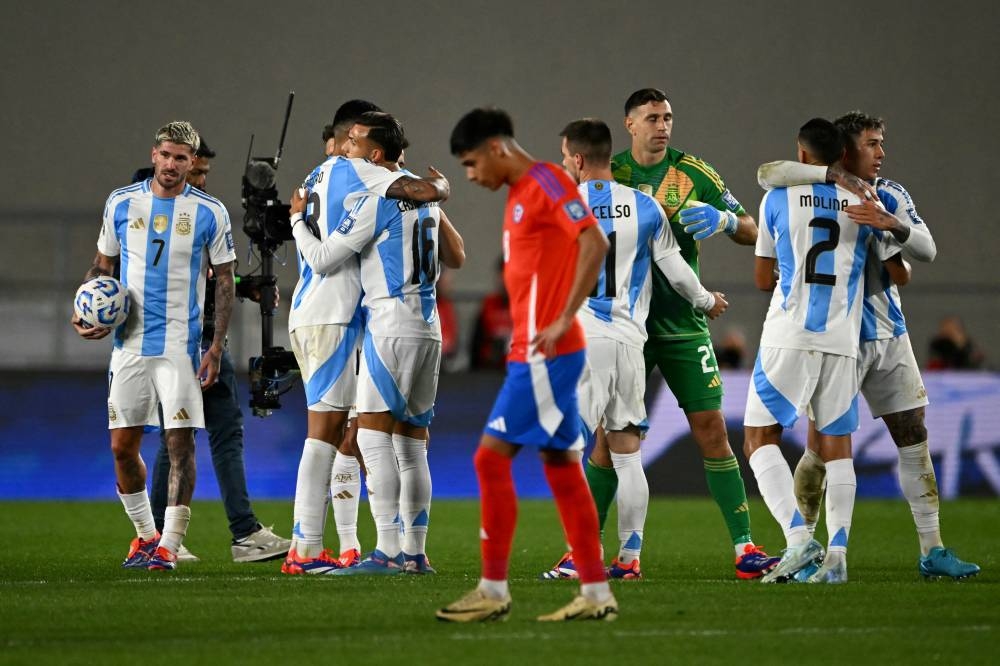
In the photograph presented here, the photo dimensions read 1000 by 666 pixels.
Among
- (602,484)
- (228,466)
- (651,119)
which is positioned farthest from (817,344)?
(228,466)

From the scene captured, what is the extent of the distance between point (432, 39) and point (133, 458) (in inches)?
411

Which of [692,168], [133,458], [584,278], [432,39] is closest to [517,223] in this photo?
[584,278]

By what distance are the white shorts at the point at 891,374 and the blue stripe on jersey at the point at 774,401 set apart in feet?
1.52

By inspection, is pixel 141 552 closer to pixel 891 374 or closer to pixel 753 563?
pixel 753 563

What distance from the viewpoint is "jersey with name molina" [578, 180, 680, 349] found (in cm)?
707

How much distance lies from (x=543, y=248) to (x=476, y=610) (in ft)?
4.38

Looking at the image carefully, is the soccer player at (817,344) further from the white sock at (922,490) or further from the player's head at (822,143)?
the white sock at (922,490)

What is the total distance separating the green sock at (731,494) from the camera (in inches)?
292

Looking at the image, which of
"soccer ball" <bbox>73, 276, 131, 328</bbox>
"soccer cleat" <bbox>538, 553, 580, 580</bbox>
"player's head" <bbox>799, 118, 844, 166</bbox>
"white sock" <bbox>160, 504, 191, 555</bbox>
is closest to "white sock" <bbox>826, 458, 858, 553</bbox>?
"soccer cleat" <bbox>538, 553, 580, 580</bbox>

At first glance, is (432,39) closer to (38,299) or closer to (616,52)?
(616,52)

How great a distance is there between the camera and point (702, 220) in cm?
743

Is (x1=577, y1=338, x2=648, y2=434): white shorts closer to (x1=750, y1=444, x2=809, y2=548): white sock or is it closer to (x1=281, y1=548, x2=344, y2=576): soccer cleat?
(x1=750, y1=444, x2=809, y2=548): white sock

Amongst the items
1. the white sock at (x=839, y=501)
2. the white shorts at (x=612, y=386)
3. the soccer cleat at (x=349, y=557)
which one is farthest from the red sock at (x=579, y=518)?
the soccer cleat at (x=349, y=557)

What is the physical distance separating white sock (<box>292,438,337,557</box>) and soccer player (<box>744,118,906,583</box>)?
2136mm
